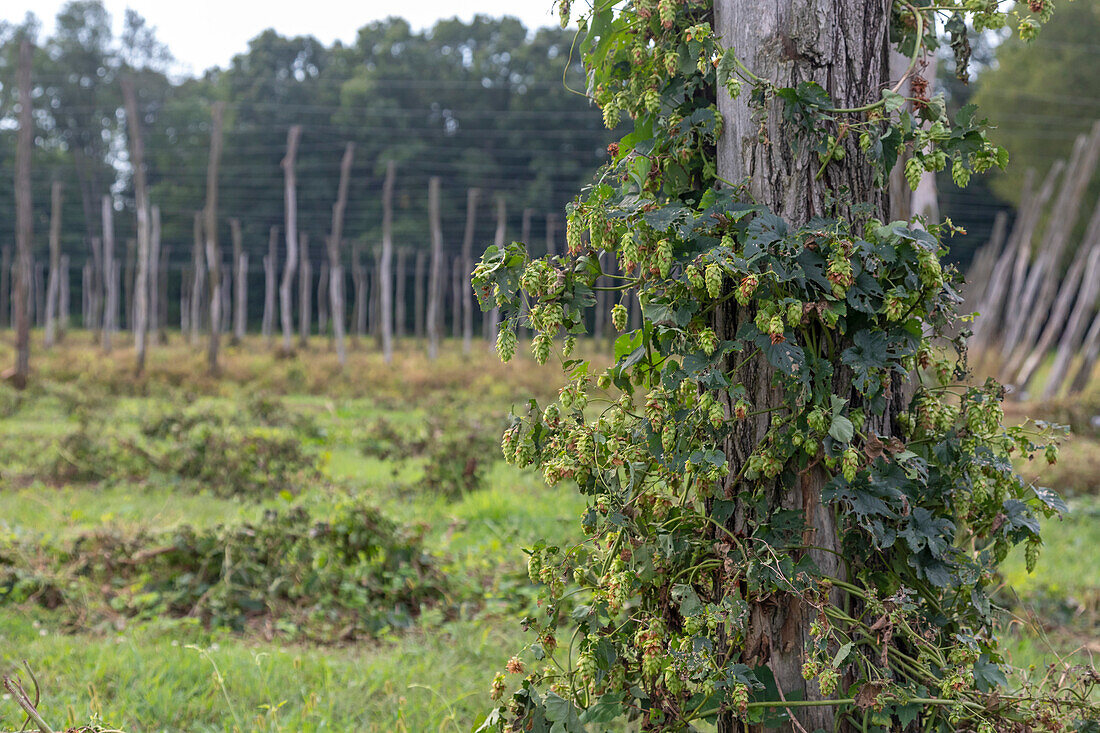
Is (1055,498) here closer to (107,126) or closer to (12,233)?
(12,233)

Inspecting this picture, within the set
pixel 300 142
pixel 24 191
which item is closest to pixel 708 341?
pixel 24 191

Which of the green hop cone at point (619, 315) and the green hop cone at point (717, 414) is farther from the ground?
the green hop cone at point (619, 315)

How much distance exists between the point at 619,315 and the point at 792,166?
20.5 inches

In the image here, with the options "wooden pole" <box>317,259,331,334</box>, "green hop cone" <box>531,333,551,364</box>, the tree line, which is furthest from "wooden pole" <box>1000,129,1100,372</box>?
the tree line

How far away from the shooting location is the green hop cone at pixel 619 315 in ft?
6.12

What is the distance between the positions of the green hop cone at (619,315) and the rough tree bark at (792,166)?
8.9 inches

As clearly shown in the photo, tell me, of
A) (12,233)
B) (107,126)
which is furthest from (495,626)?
(107,126)

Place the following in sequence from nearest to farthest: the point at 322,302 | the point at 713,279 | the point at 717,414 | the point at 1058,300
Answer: the point at 713,279
the point at 717,414
the point at 1058,300
the point at 322,302

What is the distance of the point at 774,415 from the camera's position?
1876 mm

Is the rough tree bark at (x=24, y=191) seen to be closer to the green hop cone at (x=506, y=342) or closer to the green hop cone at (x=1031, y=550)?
the green hop cone at (x=506, y=342)

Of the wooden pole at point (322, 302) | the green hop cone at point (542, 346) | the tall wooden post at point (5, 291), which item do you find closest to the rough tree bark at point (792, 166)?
the green hop cone at point (542, 346)

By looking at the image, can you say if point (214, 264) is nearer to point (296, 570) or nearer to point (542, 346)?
point (296, 570)

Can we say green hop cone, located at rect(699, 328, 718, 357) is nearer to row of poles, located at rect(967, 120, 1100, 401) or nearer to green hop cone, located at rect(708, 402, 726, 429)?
green hop cone, located at rect(708, 402, 726, 429)

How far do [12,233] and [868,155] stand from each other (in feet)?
171
